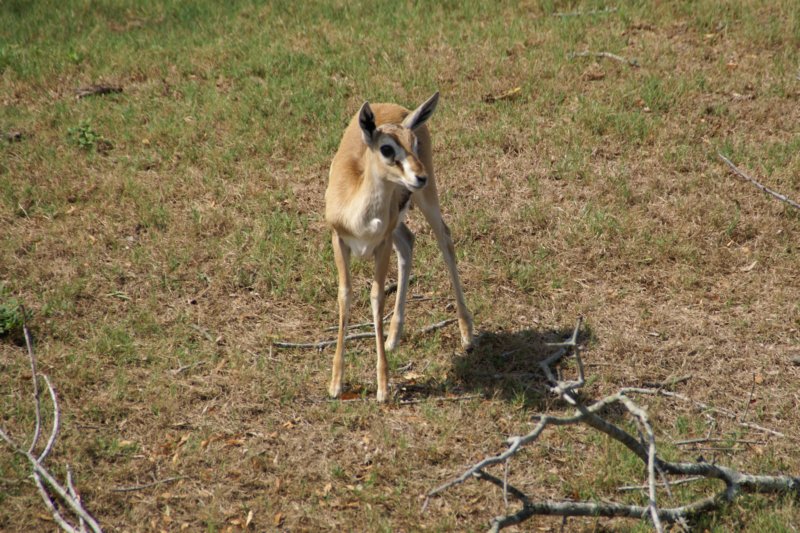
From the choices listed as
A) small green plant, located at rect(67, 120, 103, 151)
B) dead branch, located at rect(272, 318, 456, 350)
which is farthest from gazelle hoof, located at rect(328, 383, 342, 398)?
small green plant, located at rect(67, 120, 103, 151)

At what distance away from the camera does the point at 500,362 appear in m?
6.11

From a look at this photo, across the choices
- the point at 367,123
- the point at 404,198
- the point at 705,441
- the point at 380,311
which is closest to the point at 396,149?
the point at 367,123

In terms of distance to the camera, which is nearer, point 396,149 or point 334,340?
point 396,149

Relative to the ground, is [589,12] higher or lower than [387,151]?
lower

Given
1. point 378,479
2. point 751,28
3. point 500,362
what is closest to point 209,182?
point 500,362

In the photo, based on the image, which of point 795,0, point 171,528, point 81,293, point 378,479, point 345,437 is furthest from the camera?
point 795,0

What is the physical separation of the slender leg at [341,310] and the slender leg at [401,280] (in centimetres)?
50

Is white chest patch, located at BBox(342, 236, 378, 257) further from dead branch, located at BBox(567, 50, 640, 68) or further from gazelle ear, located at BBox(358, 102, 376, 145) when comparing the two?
dead branch, located at BBox(567, 50, 640, 68)

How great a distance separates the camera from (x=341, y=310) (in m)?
5.75

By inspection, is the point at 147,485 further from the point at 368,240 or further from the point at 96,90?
the point at 96,90

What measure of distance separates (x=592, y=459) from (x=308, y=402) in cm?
179

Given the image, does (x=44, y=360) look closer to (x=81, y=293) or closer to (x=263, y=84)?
(x=81, y=293)

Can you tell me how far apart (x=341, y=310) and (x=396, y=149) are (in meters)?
1.22

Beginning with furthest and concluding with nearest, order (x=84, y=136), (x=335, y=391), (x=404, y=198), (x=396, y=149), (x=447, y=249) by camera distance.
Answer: (x=84, y=136) → (x=447, y=249) → (x=404, y=198) → (x=335, y=391) → (x=396, y=149)
